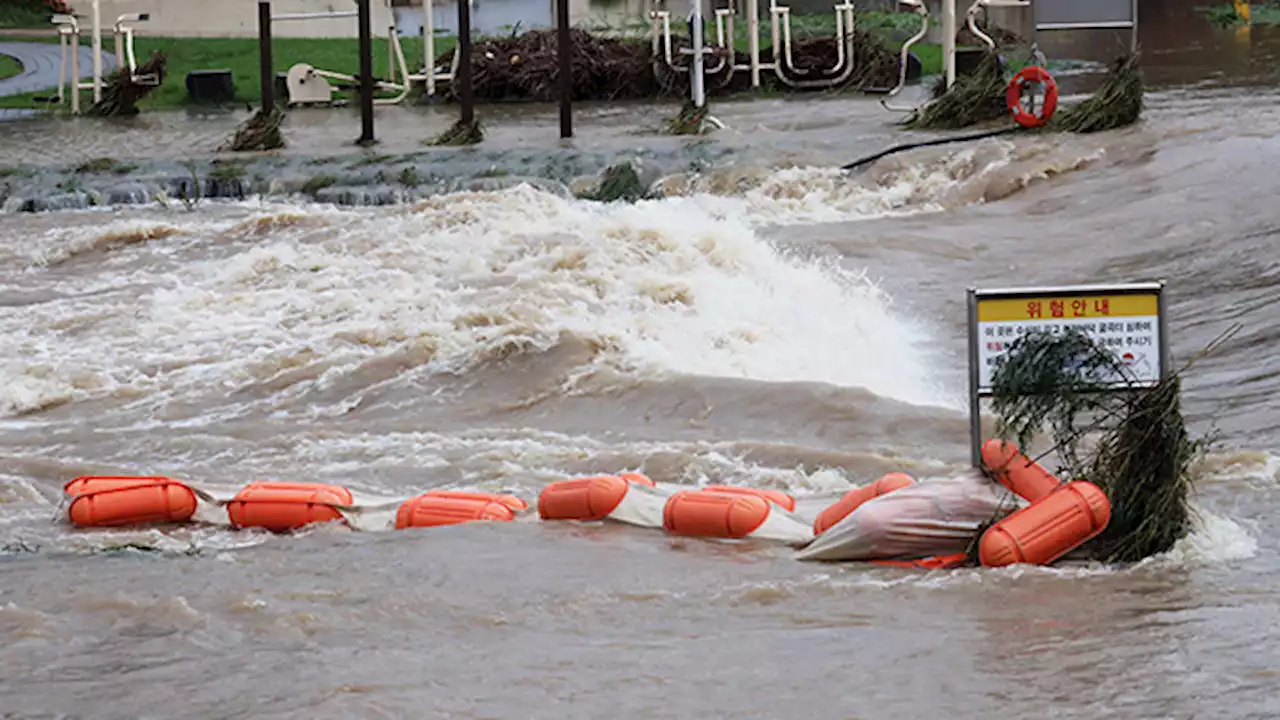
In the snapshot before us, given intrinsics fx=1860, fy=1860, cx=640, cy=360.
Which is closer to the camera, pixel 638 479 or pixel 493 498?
pixel 493 498

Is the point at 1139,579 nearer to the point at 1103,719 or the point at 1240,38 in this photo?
the point at 1103,719

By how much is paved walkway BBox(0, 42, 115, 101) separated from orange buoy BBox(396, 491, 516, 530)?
718 inches

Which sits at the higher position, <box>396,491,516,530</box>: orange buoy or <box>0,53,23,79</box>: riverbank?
<box>0,53,23,79</box>: riverbank

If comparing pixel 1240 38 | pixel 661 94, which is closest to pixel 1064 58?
pixel 1240 38

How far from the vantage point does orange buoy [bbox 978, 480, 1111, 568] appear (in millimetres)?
5984

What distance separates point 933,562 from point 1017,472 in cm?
44

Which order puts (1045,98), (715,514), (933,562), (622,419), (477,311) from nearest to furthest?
1. (933,562)
2. (715,514)
3. (622,419)
4. (477,311)
5. (1045,98)

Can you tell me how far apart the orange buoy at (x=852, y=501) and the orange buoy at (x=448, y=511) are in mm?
1251

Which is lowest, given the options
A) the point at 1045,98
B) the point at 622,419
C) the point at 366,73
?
the point at 622,419

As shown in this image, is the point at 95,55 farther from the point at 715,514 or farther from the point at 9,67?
the point at 715,514

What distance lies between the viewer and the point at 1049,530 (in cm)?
599

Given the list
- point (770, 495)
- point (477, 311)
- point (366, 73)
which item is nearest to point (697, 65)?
point (366, 73)

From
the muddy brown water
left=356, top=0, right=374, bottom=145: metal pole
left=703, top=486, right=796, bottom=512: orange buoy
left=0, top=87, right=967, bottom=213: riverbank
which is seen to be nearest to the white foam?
the muddy brown water

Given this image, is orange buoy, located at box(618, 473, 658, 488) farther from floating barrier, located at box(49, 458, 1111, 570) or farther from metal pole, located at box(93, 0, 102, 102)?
metal pole, located at box(93, 0, 102, 102)
